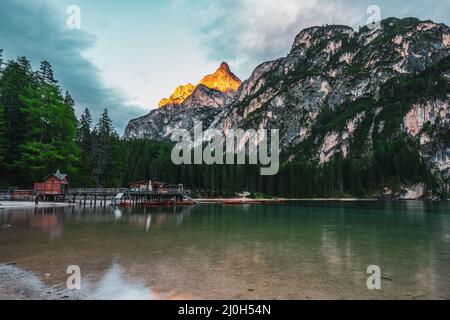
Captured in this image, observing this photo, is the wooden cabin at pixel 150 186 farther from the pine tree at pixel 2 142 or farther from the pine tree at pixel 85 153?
the pine tree at pixel 2 142

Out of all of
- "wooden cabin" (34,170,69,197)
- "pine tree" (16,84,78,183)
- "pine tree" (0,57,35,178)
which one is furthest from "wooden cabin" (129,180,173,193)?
"pine tree" (0,57,35,178)

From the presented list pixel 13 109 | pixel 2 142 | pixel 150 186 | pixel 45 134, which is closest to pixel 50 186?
pixel 2 142

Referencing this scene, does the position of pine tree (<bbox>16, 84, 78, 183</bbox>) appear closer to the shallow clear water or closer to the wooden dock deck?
the wooden dock deck

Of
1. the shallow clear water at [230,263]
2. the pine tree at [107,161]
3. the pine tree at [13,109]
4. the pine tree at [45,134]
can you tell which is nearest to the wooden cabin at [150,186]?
the pine tree at [107,161]

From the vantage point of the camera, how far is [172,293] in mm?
9977

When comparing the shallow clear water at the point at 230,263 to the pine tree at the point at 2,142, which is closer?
the shallow clear water at the point at 230,263

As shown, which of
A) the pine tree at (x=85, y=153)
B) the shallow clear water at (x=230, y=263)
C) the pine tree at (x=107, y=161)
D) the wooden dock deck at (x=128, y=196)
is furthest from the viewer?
the pine tree at (x=107, y=161)

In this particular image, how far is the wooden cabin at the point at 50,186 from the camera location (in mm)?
54188

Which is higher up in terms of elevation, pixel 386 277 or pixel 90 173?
pixel 90 173

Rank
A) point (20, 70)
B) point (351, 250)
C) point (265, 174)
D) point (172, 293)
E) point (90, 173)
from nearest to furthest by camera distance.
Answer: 1. point (172, 293)
2. point (351, 250)
3. point (20, 70)
4. point (90, 173)
5. point (265, 174)

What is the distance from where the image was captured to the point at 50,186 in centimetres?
5500
